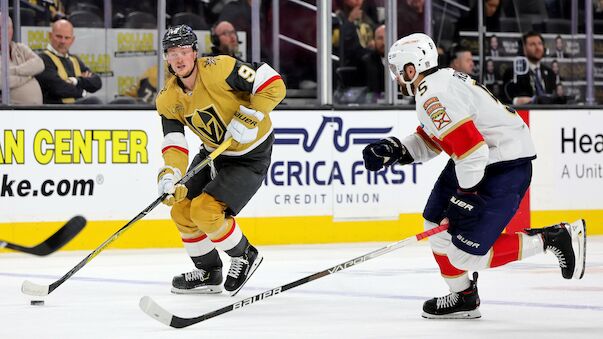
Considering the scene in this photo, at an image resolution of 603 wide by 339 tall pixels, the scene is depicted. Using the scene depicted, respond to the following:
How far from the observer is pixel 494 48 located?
327 inches

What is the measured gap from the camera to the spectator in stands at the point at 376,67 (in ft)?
26.2

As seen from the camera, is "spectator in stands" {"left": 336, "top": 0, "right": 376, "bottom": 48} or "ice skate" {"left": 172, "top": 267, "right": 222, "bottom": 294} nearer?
"ice skate" {"left": 172, "top": 267, "right": 222, "bottom": 294}

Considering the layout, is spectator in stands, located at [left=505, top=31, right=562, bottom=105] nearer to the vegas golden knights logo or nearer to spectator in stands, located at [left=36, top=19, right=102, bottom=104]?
spectator in stands, located at [left=36, top=19, right=102, bottom=104]

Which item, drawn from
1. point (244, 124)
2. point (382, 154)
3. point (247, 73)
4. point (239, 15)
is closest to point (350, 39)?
point (239, 15)

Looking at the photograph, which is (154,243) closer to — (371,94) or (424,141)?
(371,94)

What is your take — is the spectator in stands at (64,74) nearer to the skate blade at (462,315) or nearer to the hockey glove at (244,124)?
the hockey glove at (244,124)

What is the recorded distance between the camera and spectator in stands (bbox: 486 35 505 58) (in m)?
8.27

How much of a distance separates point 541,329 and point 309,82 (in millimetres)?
3965

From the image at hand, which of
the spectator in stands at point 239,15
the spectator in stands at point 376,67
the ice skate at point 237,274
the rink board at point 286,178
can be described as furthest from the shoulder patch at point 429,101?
the spectator in stands at point 376,67

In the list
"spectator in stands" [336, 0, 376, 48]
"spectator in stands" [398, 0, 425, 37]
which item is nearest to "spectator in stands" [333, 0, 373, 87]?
"spectator in stands" [336, 0, 376, 48]

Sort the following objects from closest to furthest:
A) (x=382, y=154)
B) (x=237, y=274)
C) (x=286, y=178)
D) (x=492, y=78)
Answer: (x=382, y=154)
(x=237, y=274)
(x=286, y=178)
(x=492, y=78)

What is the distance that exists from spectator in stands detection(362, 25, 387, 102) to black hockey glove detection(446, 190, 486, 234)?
371cm

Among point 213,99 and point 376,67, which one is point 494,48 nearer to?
point 376,67

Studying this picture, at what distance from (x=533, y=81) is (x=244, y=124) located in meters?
3.68
